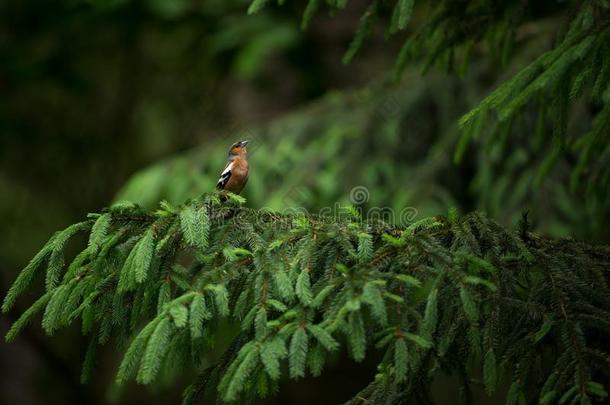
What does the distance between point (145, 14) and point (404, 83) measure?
179 inches

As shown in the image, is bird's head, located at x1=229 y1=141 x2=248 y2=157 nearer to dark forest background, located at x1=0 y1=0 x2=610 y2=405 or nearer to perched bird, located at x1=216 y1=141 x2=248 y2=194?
perched bird, located at x1=216 y1=141 x2=248 y2=194

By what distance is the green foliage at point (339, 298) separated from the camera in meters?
2.23

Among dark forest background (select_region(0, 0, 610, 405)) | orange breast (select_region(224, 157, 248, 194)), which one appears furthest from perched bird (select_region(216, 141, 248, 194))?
dark forest background (select_region(0, 0, 610, 405))

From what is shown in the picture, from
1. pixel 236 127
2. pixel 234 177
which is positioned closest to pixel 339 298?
pixel 234 177

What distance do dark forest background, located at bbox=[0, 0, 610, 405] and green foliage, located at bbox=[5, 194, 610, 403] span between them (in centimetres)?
124

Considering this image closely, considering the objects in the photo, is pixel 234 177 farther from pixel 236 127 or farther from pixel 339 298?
pixel 236 127

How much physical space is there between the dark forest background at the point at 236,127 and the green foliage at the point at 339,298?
124 cm

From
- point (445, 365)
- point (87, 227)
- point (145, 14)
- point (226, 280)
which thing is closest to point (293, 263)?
point (226, 280)

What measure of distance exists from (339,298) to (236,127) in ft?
19.7

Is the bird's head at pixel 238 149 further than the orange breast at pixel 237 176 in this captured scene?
Yes

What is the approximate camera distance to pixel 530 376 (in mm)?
2471

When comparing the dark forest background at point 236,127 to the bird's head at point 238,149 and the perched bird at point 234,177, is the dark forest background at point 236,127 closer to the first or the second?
the bird's head at point 238,149

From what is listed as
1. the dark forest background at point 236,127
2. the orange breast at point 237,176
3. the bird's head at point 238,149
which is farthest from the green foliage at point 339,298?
the bird's head at point 238,149

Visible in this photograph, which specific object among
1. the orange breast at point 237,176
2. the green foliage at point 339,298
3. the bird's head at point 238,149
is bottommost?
the green foliage at point 339,298
